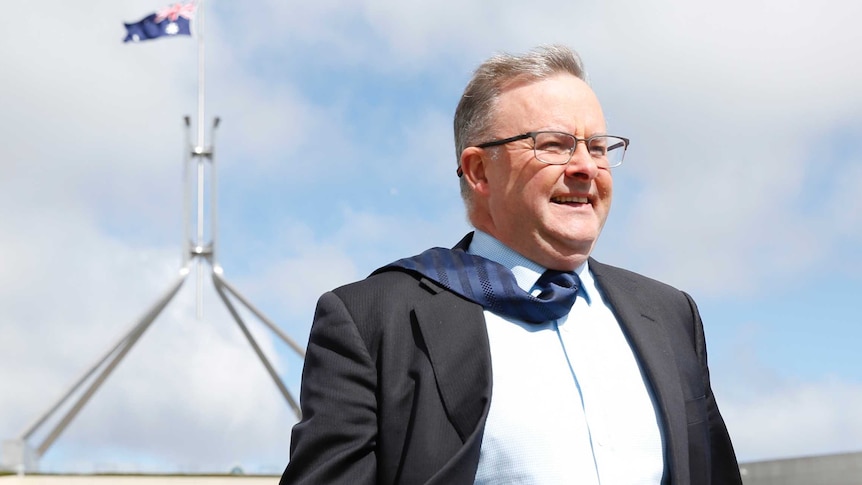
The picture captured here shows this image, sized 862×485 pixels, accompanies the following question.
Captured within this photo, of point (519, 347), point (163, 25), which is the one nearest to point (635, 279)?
point (519, 347)

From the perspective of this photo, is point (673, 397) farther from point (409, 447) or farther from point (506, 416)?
point (409, 447)

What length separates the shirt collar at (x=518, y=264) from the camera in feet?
10.1

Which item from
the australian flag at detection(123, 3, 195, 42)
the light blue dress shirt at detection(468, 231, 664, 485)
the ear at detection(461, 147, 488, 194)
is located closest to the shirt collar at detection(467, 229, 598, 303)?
the light blue dress shirt at detection(468, 231, 664, 485)

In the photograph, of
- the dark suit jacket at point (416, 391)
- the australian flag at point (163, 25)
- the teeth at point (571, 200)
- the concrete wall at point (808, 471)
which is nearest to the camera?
the dark suit jacket at point (416, 391)

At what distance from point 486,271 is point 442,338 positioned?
0.83ft

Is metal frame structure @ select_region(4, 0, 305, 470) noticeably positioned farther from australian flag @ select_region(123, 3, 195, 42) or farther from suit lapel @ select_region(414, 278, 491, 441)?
suit lapel @ select_region(414, 278, 491, 441)

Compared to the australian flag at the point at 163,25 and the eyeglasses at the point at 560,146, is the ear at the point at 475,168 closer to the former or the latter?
the eyeglasses at the point at 560,146

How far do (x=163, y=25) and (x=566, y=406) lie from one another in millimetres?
21850

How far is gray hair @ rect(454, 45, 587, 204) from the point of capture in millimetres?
3205

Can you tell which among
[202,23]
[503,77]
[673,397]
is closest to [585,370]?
[673,397]

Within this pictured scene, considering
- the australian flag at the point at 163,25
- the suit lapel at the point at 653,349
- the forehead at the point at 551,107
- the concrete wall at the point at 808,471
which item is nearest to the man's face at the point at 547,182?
the forehead at the point at 551,107

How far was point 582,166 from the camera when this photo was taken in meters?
3.00

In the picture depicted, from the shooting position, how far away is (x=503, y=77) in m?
3.22

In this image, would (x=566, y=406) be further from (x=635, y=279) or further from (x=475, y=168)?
(x=475, y=168)
